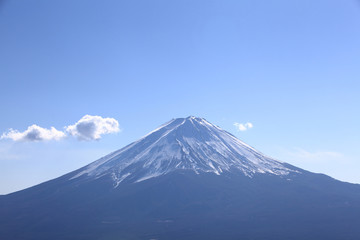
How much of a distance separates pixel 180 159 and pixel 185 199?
32.3m

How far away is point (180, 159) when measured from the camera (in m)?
168

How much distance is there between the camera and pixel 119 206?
438 ft

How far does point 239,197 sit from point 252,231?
36.1 metres

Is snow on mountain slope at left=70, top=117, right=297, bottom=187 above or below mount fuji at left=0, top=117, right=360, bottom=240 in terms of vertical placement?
above

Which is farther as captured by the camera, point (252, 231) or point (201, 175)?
point (201, 175)

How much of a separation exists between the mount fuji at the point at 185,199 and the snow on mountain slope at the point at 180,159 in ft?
1.45

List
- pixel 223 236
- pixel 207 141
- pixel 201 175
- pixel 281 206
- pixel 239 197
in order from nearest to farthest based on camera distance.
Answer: pixel 223 236 → pixel 281 206 → pixel 239 197 → pixel 201 175 → pixel 207 141

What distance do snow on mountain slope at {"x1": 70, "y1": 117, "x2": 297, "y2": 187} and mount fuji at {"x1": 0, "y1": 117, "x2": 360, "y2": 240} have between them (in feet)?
1.45

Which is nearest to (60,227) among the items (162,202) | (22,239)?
(22,239)

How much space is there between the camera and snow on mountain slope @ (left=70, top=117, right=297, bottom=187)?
16238 cm

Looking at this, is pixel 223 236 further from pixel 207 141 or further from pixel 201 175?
pixel 207 141

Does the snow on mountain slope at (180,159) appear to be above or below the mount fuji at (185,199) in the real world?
above

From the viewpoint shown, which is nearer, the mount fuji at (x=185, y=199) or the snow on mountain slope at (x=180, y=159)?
the mount fuji at (x=185, y=199)

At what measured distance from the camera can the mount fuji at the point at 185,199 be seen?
104938 millimetres
